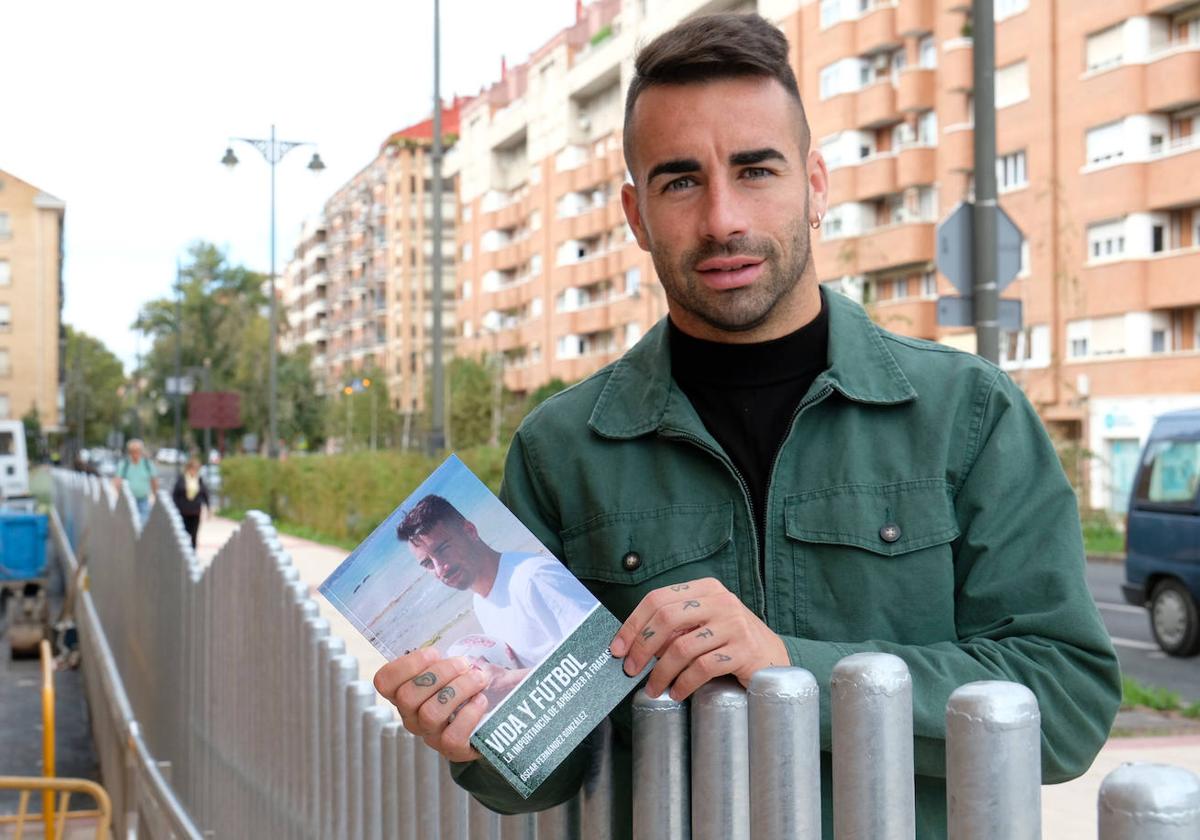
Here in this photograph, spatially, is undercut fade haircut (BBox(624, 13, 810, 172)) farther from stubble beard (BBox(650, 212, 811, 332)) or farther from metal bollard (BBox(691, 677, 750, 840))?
metal bollard (BBox(691, 677, 750, 840))

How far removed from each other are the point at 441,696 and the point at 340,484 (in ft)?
96.1

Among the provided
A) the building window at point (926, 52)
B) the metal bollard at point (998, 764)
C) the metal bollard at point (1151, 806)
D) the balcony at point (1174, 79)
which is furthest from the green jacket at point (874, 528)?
the building window at point (926, 52)

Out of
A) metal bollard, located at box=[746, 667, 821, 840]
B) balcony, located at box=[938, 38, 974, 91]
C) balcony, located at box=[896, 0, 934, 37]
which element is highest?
balcony, located at box=[896, 0, 934, 37]

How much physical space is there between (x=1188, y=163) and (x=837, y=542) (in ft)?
113

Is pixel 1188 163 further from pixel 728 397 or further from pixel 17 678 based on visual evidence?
pixel 728 397

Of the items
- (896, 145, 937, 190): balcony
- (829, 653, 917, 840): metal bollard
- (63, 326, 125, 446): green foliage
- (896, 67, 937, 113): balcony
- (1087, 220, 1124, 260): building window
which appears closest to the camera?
(829, 653, 917, 840): metal bollard

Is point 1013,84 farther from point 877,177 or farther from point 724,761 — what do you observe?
point 724,761

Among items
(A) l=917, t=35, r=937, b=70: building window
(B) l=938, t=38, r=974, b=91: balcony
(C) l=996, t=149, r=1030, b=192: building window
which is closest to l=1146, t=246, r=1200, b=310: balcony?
(C) l=996, t=149, r=1030, b=192: building window

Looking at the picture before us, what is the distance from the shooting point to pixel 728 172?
1853mm

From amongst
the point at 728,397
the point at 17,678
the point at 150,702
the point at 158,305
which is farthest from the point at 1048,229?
the point at 158,305

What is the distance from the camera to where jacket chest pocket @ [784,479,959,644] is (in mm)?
1814

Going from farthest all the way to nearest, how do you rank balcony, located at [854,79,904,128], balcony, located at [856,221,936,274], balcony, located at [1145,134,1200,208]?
balcony, located at [854,79,904,128] → balcony, located at [856,221,936,274] → balcony, located at [1145,134,1200,208]

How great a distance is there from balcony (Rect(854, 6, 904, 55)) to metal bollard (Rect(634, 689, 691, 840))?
44130 mm

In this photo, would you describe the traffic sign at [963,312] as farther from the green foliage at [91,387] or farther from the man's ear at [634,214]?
the green foliage at [91,387]
